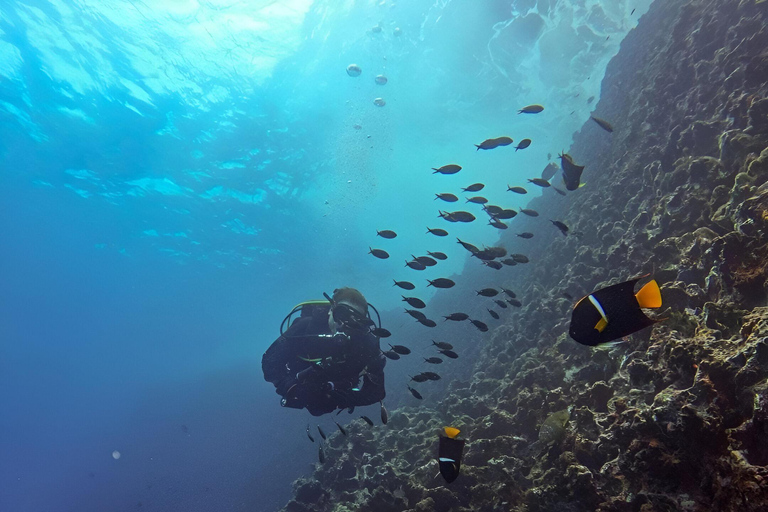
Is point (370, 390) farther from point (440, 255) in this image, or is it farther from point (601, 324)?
point (601, 324)

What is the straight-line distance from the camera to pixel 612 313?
1869mm

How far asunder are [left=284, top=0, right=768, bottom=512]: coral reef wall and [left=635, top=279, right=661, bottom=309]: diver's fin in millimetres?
1916

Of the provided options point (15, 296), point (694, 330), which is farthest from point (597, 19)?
point (15, 296)

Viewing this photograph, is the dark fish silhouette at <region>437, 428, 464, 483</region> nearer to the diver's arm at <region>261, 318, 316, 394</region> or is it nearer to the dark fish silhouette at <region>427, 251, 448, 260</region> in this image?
the dark fish silhouette at <region>427, 251, 448, 260</region>

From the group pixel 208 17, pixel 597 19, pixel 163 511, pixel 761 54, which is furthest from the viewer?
pixel 163 511

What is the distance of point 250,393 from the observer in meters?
32.3

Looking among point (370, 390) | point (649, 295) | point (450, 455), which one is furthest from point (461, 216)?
point (649, 295)

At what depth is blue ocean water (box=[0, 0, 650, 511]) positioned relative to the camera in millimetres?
16562

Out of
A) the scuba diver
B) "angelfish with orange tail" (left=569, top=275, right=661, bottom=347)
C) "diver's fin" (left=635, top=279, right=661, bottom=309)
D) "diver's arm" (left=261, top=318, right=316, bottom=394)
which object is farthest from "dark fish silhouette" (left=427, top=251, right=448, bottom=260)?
"diver's fin" (left=635, top=279, right=661, bottom=309)

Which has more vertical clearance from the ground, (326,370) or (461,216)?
(461,216)

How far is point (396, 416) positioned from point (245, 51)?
780 inches

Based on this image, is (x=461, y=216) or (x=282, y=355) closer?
(x=461, y=216)

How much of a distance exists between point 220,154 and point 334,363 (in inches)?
874

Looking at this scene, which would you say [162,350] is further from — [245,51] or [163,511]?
[245,51]
